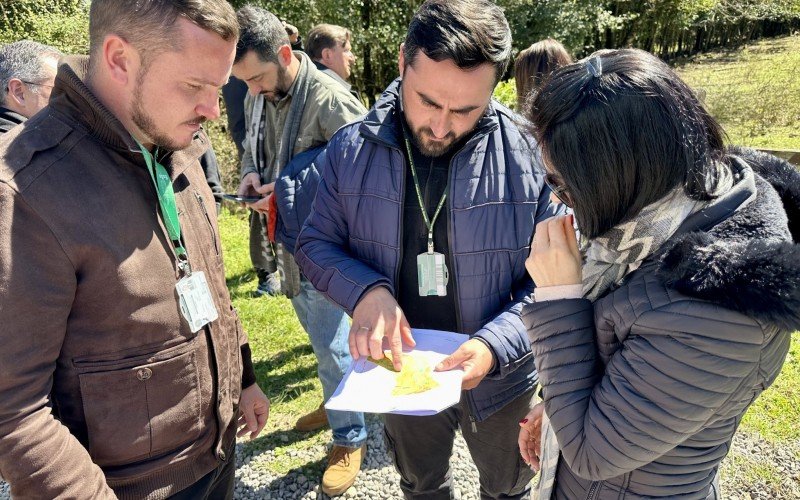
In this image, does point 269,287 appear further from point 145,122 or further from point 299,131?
point 145,122

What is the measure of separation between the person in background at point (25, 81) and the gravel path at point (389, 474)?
6.96ft

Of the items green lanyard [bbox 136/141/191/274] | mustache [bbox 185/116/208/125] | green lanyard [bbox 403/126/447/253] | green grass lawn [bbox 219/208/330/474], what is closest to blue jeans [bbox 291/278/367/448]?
green grass lawn [bbox 219/208/330/474]

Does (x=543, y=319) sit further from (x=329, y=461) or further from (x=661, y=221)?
(x=329, y=461)

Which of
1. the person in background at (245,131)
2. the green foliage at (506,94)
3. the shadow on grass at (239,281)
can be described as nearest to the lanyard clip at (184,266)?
the person in background at (245,131)

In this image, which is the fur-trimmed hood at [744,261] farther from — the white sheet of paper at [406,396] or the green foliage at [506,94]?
the green foliage at [506,94]

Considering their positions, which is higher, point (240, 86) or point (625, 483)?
point (240, 86)

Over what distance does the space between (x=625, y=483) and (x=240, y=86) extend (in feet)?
14.0

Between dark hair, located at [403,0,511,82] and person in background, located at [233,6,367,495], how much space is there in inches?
46.1

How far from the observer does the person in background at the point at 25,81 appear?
2.88 metres

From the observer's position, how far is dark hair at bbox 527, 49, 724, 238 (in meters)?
1.24

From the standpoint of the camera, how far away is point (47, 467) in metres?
1.30

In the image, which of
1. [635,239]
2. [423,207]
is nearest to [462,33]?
[423,207]

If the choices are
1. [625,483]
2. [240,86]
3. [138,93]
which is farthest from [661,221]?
[240,86]

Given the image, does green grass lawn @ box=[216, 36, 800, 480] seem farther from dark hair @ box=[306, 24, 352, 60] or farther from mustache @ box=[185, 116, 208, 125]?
dark hair @ box=[306, 24, 352, 60]
